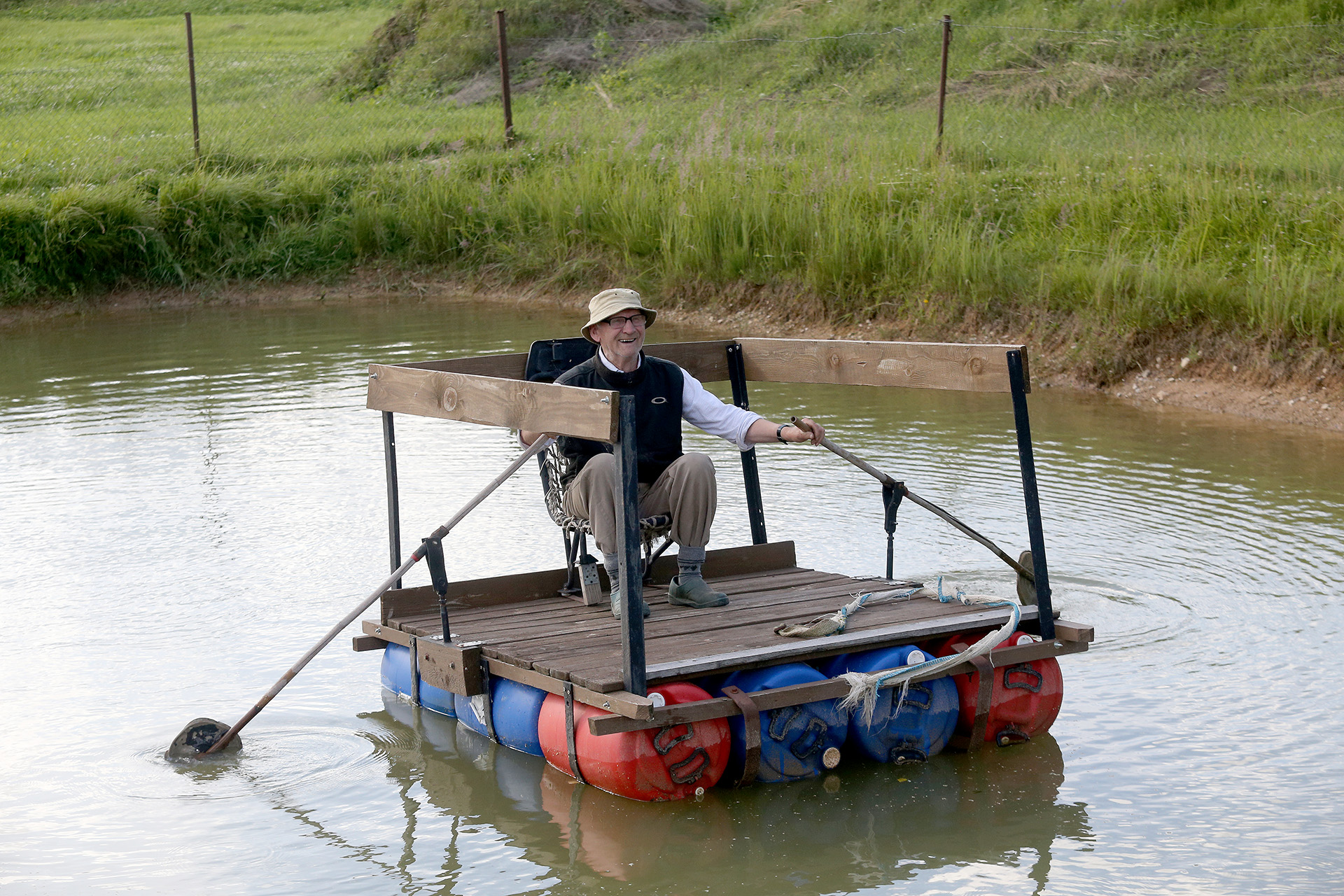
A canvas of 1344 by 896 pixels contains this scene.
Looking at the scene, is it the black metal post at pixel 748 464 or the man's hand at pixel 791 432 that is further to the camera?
the black metal post at pixel 748 464

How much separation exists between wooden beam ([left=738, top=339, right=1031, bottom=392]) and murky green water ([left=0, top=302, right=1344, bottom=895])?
49.2 inches

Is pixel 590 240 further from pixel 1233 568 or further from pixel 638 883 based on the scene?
pixel 638 883

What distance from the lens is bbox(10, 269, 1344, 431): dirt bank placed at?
10164 mm

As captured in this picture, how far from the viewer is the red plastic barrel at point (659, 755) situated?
4.79 metres

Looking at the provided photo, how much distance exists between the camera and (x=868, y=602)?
5.82 metres

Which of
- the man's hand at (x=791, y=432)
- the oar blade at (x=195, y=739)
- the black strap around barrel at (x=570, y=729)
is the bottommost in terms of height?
the oar blade at (x=195, y=739)

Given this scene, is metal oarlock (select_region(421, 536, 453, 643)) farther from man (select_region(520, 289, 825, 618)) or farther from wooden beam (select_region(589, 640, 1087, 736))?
wooden beam (select_region(589, 640, 1087, 736))

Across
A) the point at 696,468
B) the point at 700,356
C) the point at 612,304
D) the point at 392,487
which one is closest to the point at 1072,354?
the point at 700,356

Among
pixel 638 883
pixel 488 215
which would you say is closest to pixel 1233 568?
pixel 638 883

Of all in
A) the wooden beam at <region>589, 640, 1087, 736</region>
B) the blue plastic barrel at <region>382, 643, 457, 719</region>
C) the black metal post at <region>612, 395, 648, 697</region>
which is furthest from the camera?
the blue plastic barrel at <region>382, 643, 457, 719</region>

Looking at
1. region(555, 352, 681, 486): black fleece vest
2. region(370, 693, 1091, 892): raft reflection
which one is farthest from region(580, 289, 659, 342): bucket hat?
region(370, 693, 1091, 892): raft reflection

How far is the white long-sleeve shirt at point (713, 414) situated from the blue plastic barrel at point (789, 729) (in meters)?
1.09

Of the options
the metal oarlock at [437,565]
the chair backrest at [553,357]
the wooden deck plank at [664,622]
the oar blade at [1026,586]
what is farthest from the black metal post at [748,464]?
Answer: the metal oarlock at [437,565]

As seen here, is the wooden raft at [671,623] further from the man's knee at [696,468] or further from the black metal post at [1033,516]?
the man's knee at [696,468]
